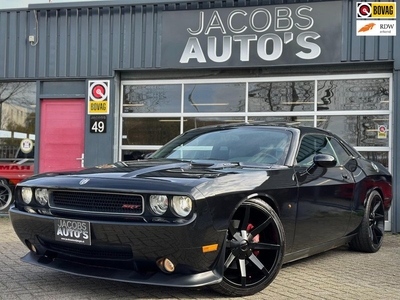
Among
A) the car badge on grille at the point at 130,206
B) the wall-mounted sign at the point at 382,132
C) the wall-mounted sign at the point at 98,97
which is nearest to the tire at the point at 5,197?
the wall-mounted sign at the point at 98,97

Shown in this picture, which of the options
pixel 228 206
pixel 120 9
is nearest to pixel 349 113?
pixel 120 9

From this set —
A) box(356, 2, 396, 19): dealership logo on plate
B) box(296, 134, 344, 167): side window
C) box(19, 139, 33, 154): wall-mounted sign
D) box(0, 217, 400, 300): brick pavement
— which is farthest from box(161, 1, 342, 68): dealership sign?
box(0, 217, 400, 300): brick pavement

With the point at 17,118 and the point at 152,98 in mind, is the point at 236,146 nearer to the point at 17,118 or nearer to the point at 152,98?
the point at 152,98

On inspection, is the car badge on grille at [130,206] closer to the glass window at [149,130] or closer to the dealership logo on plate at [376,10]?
the glass window at [149,130]

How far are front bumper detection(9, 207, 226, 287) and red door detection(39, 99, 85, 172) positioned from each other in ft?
21.5

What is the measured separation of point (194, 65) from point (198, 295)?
20.9 feet

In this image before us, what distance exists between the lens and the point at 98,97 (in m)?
10.1

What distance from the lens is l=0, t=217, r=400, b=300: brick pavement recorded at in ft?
13.3

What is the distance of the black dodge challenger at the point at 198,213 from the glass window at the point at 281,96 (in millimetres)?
4218

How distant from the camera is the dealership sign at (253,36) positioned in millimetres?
9062

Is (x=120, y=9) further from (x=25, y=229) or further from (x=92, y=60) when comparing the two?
(x=25, y=229)

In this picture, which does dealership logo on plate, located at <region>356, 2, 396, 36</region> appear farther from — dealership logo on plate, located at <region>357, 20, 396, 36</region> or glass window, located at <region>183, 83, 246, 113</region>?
glass window, located at <region>183, 83, 246, 113</region>

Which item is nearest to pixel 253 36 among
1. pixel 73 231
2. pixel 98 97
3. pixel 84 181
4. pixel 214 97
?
pixel 214 97

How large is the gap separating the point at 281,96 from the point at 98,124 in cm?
359
